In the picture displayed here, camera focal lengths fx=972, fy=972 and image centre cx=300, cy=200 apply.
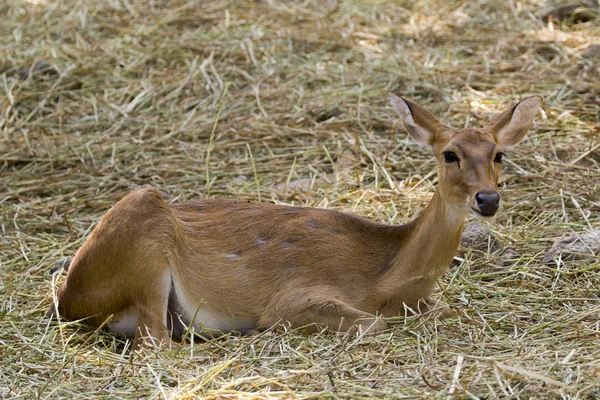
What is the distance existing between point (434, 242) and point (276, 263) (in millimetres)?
1042

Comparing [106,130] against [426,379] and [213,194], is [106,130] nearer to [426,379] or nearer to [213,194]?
[213,194]

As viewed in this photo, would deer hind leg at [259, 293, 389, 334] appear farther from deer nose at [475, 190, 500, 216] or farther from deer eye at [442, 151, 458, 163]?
deer eye at [442, 151, 458, 163]

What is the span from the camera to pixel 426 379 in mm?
4918

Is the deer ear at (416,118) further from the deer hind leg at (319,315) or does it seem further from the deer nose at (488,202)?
the deer hind leg at (319,315)

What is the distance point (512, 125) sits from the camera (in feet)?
20.7

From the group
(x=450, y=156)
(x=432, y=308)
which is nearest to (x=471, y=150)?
(x=450, y=156)

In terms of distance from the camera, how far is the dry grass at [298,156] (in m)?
5.20

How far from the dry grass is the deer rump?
0.25m

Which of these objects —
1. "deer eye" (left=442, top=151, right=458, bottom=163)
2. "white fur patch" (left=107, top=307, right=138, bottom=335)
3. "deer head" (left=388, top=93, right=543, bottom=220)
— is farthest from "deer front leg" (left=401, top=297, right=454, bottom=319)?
Answer: "white fur patch" (left=107, top=307, right=138, bottom=335)

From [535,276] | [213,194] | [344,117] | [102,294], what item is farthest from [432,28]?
[102,294]

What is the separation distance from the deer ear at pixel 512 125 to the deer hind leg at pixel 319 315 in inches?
56.6

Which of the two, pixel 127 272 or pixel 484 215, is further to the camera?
pixel 127 272

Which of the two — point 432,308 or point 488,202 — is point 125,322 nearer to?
point 432,308

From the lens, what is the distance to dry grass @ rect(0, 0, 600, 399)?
17.1 ft
